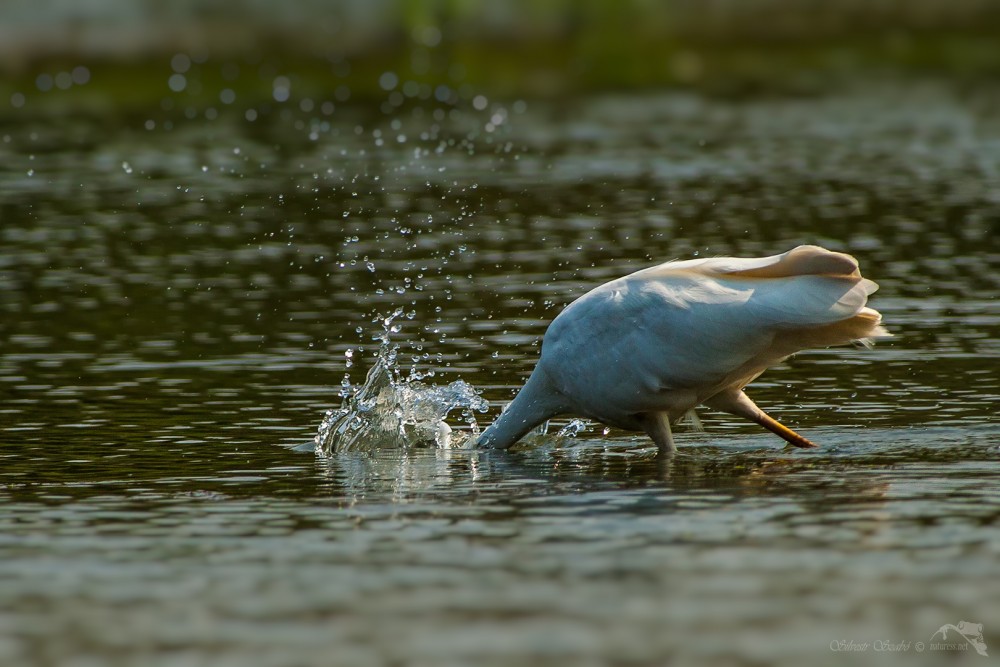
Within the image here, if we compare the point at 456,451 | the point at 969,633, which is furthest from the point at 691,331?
the point at 969,633

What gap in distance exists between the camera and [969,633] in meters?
8.86

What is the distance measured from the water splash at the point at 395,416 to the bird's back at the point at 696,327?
1652 mm

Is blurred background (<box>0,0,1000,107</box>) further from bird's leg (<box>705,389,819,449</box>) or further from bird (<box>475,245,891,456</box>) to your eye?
bird (<box>475,245,891,456</box>)

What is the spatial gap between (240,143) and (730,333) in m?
28.6

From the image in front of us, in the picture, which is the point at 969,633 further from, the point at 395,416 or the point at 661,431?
the point at 395,416

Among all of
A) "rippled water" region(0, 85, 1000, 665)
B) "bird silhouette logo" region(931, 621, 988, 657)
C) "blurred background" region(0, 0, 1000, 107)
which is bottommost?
"bird silhouette logo" region(931, 621, 988, 657)

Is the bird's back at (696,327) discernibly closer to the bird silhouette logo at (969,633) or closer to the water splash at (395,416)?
the water splash at (395,416)

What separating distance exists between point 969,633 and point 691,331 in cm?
471

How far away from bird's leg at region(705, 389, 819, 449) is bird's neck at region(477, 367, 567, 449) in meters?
1.21

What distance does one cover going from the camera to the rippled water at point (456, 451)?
938 centimetres

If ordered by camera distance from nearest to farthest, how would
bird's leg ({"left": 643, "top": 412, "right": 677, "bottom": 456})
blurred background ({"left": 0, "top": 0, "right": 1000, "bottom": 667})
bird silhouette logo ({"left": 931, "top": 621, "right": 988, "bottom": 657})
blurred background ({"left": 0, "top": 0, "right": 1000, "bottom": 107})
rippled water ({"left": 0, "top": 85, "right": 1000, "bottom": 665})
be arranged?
bird silhouette logo ({"left": 931, "top": 621, "right": 988, "bottom": 657}) < rippled water ({"left": 0, "top": 85, "right": 1000, "bottom": 665}) < blurred background ({"left": 0, "top": 0, "right": 1000, "bottom": 667}) < bird's leg ({"left": 643, "top": 412, "right": 677, "bottom": 456}) < blurred background ({"left": 0, "top": 0, "right": 1000, "bottom": 107})

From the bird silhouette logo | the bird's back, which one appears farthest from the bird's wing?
the bird silhouette logo

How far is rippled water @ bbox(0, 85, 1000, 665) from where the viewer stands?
9375 millimetres

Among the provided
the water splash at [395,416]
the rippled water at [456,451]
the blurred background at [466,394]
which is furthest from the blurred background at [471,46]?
the water splash at [395,416]
